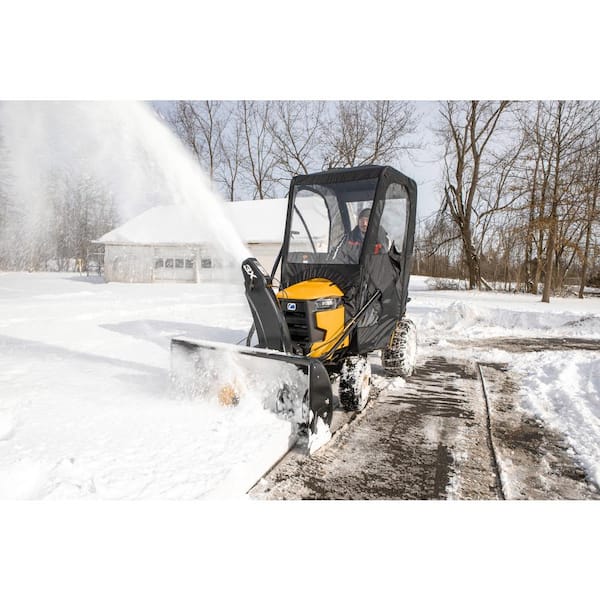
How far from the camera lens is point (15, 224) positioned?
1182cm

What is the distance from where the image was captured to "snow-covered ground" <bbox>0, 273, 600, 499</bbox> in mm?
2109

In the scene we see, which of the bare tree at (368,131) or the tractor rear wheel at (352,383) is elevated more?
the bare tree at (368,131)

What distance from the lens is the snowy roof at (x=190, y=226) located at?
59.5 feet

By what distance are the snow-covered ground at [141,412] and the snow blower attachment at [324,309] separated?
230 millimetres

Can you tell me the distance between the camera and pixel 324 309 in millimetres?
3143

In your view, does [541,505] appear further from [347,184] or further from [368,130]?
[368,130]

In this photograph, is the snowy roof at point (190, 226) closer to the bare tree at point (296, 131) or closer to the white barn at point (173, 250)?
the white barn at point (173, 250)

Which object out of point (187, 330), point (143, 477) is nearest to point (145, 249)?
point (187, 330)

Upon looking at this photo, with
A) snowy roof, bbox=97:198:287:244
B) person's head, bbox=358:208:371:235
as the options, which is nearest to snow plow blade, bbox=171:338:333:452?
person's head, bbox=358:208:371:235

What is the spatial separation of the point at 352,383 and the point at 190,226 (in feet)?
57.0

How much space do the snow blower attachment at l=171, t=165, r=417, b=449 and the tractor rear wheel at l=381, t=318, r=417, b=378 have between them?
11 mm

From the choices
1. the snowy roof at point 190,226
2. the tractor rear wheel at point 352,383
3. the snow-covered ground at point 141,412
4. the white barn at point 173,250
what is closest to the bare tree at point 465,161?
the snow-covered ground at point 141,412

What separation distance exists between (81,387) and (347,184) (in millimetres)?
3001

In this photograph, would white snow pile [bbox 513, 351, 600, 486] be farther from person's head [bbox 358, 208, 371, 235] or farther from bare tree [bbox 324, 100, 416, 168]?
bare tree [bbox 324, 100, 416, 168]
